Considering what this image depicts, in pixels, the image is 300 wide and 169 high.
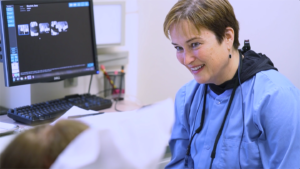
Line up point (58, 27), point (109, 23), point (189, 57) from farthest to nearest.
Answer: point (109, 23) → point (58, 27) → point (189, 57)

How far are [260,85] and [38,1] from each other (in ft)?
3.66

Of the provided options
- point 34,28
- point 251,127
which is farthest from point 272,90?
point 34,28

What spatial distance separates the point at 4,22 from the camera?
159cm

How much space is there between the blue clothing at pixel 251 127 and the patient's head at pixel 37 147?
2.65ft

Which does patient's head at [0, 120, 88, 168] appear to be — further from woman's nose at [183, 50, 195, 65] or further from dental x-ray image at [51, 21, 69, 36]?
dental x-ray image at [51, 21, 69, 36]

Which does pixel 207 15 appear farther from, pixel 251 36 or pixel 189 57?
pixel 251 36

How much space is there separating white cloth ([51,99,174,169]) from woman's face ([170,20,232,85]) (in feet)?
2.31

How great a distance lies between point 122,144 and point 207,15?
84cm

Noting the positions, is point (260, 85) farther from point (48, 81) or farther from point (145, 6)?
point (145, 6)

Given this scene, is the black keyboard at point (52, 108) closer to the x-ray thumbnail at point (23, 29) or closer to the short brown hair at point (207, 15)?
the x-ray thumbnail at point (23, 29)

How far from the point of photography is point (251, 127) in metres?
1.23

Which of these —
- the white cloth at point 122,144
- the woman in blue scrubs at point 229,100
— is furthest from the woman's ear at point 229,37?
the white cloth at point 122,144

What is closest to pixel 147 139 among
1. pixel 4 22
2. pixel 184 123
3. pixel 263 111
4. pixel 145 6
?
pixel 263 111

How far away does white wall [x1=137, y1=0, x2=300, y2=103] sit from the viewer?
5.33ft
